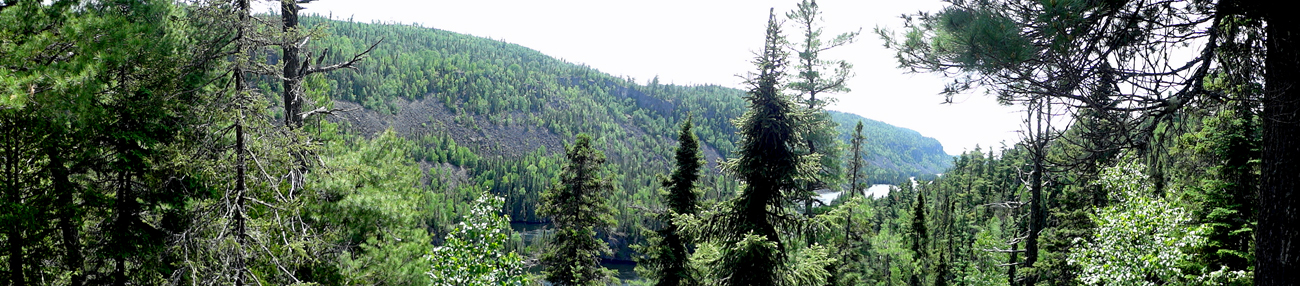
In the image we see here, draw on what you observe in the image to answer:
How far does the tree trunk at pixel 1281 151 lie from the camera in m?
3.66

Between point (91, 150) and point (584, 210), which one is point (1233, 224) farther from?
point (91, 150)

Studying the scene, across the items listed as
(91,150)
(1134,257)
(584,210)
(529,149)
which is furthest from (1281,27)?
(529,149)

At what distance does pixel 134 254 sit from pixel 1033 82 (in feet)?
34.6

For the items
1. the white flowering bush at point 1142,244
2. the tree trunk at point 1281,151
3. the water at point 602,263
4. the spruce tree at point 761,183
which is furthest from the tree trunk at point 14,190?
the water at point 602,263

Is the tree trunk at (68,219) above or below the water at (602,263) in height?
above

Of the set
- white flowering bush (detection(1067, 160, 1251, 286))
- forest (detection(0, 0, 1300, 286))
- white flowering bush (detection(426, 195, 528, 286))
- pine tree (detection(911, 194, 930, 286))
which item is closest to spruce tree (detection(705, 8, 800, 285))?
forest (detection(0, 0, 1300, 286))

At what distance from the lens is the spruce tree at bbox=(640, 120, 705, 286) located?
15.1m

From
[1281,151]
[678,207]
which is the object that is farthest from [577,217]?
[1281,151]

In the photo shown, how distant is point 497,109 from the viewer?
656 feet

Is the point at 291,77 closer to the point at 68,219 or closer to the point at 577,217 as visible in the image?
the point at 68,219

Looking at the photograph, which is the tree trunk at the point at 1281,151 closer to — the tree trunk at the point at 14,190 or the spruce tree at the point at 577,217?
the tree trunk at the point at 14,190

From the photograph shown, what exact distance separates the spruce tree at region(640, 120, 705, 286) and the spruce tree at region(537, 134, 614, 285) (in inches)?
71.8

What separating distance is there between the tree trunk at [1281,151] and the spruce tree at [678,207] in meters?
11.5

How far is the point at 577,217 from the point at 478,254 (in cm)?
1004
